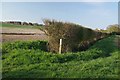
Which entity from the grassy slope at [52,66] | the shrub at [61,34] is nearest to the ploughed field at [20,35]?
the shrub at [61,34]

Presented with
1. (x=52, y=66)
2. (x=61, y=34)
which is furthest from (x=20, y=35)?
(x=52, y=66)

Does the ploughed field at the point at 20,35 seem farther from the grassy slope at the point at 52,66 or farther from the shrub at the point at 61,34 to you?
the grassy slope at the point at 52,66

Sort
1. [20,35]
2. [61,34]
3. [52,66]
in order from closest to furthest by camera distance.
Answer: [52,66] < [61,34] < [20,35]

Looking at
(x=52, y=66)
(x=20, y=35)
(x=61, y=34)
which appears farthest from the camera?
(x=20, y=35)

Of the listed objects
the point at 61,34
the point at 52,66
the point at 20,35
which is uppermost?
the point at 20,35

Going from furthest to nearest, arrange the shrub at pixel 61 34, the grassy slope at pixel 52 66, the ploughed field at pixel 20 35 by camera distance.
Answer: the ploughed field at pixel 20 35 < the shrub at pixel 61 34 < the grassy slope at pixel 52 66

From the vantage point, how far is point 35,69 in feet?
37.9

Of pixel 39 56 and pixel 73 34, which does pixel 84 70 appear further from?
pixel 73 34

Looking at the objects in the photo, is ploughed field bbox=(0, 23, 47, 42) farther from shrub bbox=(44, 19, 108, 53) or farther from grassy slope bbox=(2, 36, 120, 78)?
grassy slope bbox=(2, 36, 120, 78)

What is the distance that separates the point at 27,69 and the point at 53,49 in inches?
263

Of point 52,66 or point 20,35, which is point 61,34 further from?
point 20,35

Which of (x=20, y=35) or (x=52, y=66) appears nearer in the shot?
(x=52, y=66)

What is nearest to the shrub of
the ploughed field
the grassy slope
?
the ploughed field

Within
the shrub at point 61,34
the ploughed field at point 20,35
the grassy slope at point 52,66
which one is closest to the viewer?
the grassy slope at point 52,66
